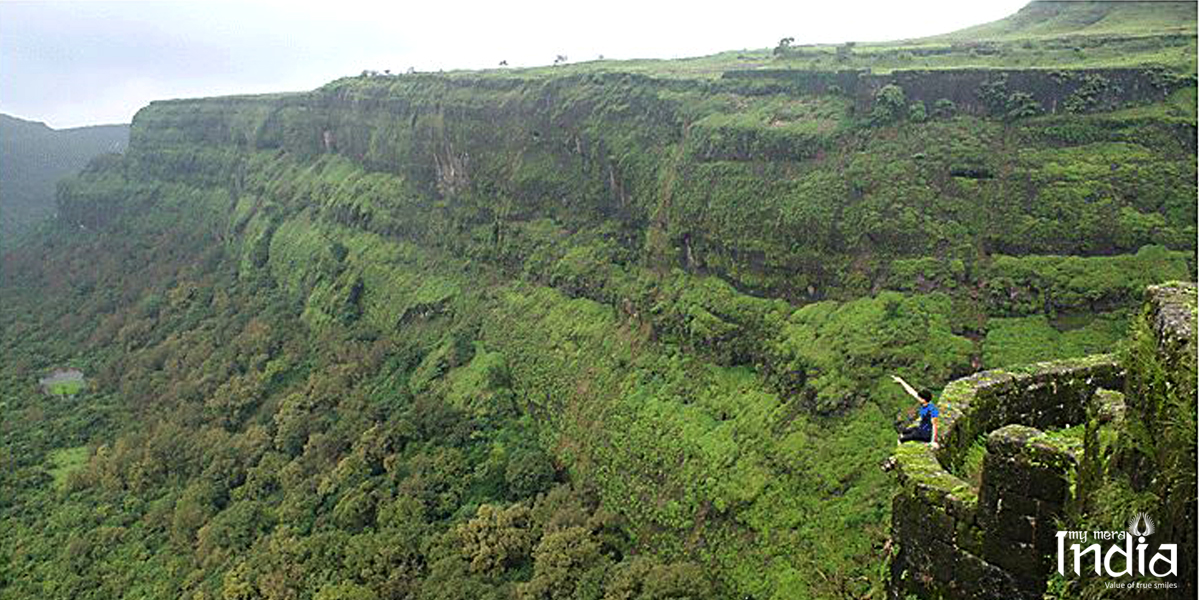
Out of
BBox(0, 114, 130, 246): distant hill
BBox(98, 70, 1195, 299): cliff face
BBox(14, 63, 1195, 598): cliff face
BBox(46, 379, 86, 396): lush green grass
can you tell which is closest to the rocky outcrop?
BBox(14, 63, 1195, 598): cliff face

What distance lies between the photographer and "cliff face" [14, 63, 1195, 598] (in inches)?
1133

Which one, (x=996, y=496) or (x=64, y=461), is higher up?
(x=996, y=496)

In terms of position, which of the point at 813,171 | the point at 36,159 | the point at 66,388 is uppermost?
the point at 36,159

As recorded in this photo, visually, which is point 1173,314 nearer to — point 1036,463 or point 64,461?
point 1036,463

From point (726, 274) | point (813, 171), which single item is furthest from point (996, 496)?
point (726, 274)

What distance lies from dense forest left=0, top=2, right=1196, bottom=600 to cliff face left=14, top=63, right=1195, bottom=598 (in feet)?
0.50

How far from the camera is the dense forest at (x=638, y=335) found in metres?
29.2

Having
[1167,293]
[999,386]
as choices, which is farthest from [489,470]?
[1167,293]

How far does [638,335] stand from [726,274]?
581cm

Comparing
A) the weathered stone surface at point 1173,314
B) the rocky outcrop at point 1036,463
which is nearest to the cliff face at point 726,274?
the rocky outcrop at point 1036,463

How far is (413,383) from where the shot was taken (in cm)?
4966

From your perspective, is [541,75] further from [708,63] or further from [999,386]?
[999,386]

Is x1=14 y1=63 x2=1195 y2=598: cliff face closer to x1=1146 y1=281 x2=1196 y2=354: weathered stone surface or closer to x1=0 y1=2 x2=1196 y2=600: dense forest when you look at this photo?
x1=0 y1=2 x2=1196 y2=600: dense forest

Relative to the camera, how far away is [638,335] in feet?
136
